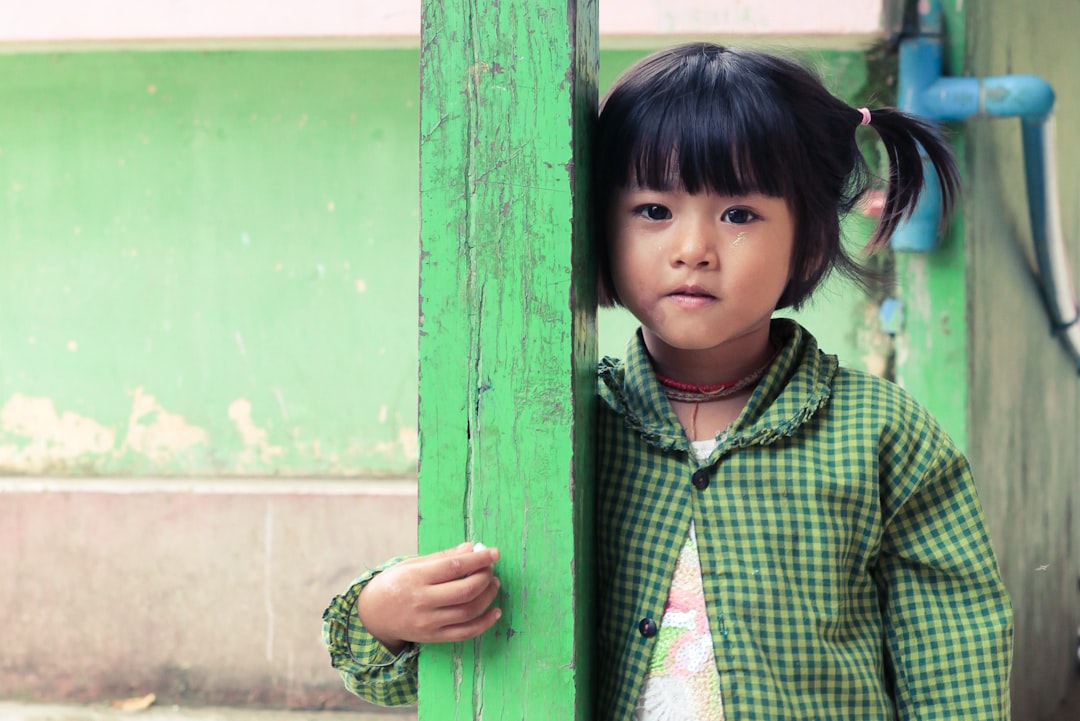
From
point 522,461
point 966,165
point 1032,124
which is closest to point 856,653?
point 522,461

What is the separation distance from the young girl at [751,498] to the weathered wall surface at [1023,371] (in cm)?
169

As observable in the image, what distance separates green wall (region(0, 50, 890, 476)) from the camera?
3.51 metres

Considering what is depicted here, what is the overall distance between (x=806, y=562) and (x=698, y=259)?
335 millimetres

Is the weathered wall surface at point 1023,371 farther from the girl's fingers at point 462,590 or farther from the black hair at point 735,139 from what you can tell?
the girl's fingers at point 462,590

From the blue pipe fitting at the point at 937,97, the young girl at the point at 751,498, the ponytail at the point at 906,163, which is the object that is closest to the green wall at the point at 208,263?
the blue pipe fitting at the point at 937,97

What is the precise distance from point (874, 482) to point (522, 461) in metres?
0.40

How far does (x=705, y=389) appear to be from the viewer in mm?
1367

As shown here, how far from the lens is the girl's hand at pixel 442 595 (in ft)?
3.53

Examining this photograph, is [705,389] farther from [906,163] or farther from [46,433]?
[46,433]

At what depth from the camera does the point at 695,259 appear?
1213mm

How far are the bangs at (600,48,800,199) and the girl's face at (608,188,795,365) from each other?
17 mm

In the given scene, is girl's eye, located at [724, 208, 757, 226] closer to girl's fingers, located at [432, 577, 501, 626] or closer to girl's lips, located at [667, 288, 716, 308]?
girl's lips, located at [667, 288, 716, 308]

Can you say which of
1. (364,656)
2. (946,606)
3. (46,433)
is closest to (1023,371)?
(946,606)

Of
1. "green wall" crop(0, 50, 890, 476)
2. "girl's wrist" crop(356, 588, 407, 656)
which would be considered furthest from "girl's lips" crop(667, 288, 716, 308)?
"green wall" crop(0, 50, 890, 476)
